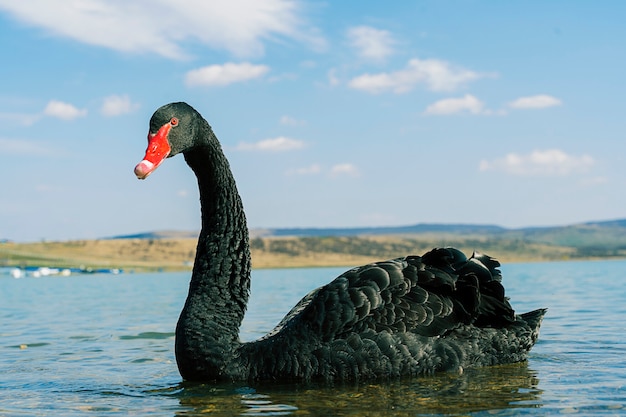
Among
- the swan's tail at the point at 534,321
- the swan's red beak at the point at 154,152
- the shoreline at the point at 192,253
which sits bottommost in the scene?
the shoreline at the point at 192,253

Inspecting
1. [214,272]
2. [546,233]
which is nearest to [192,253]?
[214,272]

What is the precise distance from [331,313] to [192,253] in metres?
75.9

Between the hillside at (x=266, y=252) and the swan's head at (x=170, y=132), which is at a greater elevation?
the swan's head at (x=170, y=132)

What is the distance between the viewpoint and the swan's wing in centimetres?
582

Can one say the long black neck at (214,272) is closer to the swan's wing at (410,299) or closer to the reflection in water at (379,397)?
the reflection in water at (379,397)

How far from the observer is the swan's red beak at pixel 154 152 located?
4863 millimetres

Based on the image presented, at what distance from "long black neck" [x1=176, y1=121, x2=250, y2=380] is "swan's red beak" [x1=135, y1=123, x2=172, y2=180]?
578 mm

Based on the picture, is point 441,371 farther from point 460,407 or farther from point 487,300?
point 460,407

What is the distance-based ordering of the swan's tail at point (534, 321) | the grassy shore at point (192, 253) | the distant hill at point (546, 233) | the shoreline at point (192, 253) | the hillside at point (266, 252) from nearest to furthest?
the swan's tail at point (534, 321) < the shoreline at point (192, 253) < the grassy shore at point (192, 253) < the hillside at point (266, 252) < the distant hill at point (546, 233)

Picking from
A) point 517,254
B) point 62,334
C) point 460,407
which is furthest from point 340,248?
point 460,407

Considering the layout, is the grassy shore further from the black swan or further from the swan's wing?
the swan's wing

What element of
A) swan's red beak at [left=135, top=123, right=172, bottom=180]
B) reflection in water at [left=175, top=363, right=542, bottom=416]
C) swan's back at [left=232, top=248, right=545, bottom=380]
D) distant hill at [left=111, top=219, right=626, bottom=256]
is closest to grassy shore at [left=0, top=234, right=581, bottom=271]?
distant hill at [left=111, top=219, right=626, bottom=256]

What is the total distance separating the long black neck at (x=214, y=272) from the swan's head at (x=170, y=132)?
0.71 feet

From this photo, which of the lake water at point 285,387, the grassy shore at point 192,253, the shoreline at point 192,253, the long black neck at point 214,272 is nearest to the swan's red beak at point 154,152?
the long black neck at point 214,272
